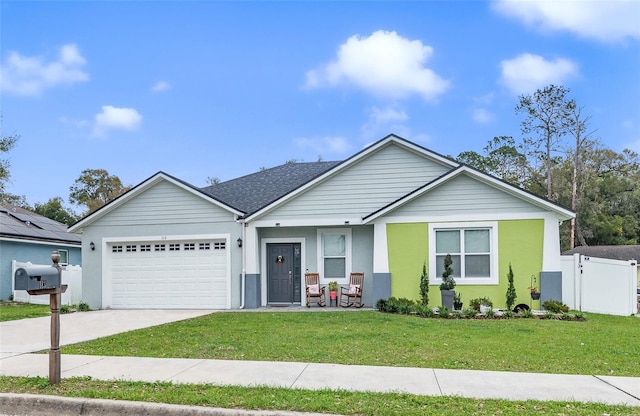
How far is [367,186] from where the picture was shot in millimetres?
15047

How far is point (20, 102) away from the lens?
2000cm

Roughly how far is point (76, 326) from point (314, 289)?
6.77 meters

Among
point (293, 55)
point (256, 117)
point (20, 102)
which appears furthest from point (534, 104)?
point (20, 102)

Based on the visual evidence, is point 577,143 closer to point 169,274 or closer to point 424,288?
point 424,288

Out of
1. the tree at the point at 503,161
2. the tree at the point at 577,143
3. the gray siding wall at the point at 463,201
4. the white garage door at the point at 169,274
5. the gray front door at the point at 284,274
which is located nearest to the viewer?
the gray siding wall at the point at 463,201

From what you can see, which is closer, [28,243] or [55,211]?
[28,243]

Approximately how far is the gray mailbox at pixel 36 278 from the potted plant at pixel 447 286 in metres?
9.89

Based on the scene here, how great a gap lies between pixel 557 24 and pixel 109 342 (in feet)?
62.2

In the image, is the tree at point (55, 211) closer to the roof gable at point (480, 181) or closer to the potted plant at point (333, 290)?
the potted plant at point (333, 290)

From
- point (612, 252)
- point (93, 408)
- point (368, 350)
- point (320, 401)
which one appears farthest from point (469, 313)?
point (612, 252)

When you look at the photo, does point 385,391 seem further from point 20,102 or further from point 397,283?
point 20,102

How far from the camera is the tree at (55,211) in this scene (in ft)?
158

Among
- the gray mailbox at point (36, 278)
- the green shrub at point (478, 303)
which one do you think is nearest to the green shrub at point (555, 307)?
the green shrub at point (478, 303)

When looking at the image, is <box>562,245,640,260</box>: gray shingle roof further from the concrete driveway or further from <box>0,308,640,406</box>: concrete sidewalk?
<box>0,308,640,406</box>: concrete sidewalk
